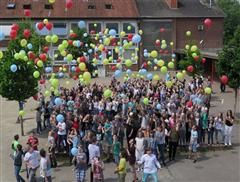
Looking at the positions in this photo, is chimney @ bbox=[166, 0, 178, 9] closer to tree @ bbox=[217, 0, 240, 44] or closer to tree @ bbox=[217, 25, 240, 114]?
tree @ bbox=[217, 25, 240, 114]

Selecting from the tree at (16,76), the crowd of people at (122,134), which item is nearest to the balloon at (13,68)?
the tree at (16,76)

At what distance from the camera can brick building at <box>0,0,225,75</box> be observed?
42.0 metres

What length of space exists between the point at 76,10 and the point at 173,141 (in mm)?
30225

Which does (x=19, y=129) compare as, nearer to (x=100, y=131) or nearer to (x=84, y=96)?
(x=84, y=96)

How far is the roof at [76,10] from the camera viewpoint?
41.8m

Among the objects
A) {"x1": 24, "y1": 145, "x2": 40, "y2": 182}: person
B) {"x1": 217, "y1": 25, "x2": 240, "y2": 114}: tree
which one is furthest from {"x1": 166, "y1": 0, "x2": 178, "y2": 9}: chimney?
{"x1": 24, "y1": 145, "x2": 40, "y2": 182}: person

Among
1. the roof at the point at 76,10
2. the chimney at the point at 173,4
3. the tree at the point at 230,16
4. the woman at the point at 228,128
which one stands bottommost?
the woman at the point at 228,128

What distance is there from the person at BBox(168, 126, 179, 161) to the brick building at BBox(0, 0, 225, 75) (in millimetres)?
26050

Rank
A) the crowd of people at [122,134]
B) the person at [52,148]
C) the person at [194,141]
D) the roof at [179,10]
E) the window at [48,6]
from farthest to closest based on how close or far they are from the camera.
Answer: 1. the roof at [179,10]
2. the window at [48,6]
3. the person at [194,141]
4. the person at [52,148]
5. the crowd of people at [122,134]

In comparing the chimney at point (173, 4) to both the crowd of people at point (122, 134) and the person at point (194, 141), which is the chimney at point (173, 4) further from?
the person at point (194, 141)

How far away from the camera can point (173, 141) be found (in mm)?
14875

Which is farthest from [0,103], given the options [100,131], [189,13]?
[189,13]

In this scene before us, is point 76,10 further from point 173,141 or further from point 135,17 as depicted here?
point 173,141

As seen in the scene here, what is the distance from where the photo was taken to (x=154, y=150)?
567 inches
